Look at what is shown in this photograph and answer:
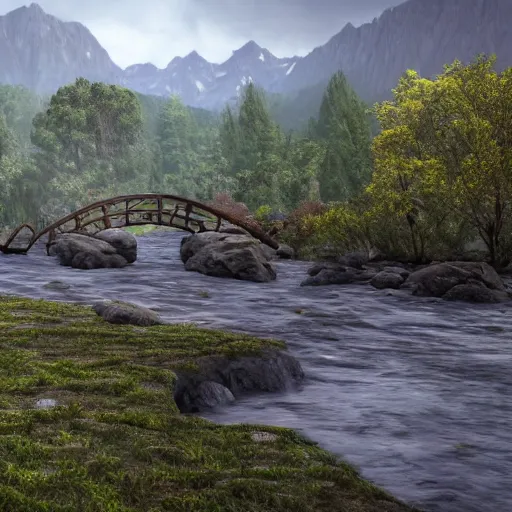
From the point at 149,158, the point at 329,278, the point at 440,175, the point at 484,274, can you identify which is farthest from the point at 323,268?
the point at 149,158

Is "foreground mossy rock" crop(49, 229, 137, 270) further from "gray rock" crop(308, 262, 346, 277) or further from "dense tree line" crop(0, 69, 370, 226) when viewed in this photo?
"dense tree line" crop(0, 69, 370, 226)

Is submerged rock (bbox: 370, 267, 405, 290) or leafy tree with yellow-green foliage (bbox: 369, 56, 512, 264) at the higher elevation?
leafy tree with yellow-green foliage (bbox: 369, 56, 512, 264)

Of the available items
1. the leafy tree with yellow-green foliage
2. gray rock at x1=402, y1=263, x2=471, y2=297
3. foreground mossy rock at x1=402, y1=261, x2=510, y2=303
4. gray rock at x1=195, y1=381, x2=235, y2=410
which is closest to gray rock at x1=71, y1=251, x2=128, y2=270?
Answer: the leafy tree with yellow-green foliage

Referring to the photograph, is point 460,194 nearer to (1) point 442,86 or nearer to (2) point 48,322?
(1) point 442,86

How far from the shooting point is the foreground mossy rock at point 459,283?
822 inches

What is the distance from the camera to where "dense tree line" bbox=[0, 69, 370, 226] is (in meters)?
56.0

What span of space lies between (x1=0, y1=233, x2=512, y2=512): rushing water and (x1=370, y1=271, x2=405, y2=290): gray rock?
0.84m

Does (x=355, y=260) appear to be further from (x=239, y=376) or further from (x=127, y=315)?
(x=239, y=376)

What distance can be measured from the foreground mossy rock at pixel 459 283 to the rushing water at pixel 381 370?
0.96m

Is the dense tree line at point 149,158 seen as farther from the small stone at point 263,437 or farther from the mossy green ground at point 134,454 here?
the small stone at point 263,437

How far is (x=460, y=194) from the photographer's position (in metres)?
25.6

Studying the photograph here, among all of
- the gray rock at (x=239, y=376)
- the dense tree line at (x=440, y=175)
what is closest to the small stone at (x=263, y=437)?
the gray rock at (x=239, y=376)

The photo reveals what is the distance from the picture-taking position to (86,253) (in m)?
26.6

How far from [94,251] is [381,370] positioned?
17406mm
